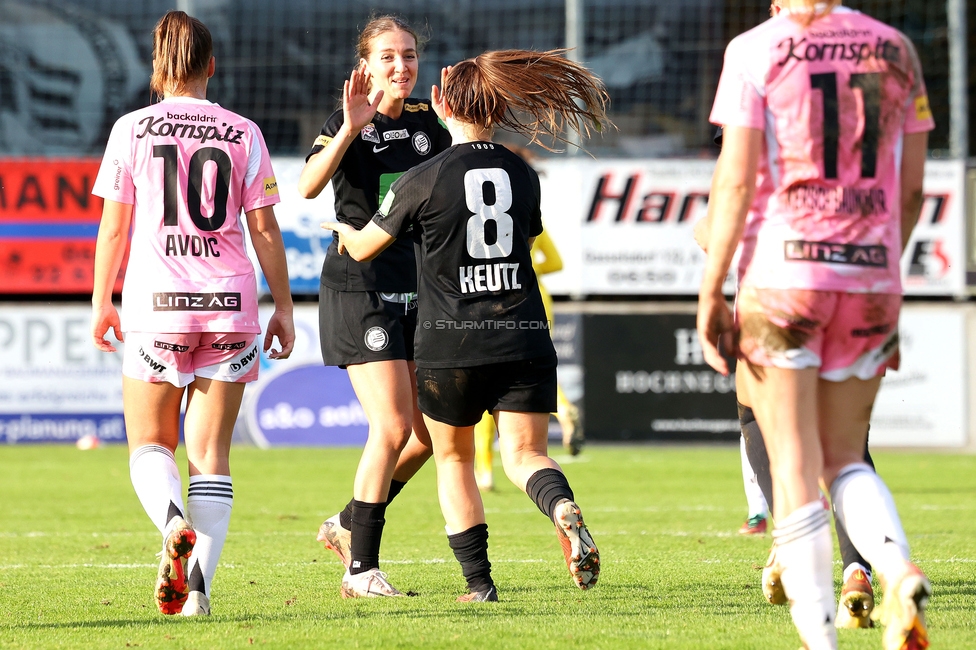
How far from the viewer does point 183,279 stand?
4.26 meters

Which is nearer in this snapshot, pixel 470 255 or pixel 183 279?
pixel 183 279

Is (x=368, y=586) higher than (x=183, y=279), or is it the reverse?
(x=183, y=279)

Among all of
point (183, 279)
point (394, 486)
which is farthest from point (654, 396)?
point (183, 279)

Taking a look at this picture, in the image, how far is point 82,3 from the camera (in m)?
20.9

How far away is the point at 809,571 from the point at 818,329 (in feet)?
1.89

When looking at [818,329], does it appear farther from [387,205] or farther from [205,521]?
[205,521]

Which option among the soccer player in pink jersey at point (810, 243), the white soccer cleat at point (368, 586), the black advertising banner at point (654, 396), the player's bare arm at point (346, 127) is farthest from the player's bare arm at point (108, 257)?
the black advertising banner at point (654, 396)

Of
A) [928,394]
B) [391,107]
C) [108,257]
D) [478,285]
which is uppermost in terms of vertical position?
[391,107]

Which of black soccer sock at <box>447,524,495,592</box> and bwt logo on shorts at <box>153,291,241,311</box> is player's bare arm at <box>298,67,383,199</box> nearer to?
bwt logo on shorts at <box>153,291,241,311</box>

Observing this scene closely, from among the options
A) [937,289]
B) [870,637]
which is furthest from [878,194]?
[937,289]

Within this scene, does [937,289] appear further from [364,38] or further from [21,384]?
[364,38]

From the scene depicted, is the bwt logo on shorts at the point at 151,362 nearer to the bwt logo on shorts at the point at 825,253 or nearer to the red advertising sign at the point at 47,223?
the bwt logo on shorts at the point at 825,253

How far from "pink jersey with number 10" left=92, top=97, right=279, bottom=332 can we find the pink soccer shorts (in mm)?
39

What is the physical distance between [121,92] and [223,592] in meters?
16.8
